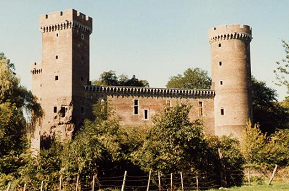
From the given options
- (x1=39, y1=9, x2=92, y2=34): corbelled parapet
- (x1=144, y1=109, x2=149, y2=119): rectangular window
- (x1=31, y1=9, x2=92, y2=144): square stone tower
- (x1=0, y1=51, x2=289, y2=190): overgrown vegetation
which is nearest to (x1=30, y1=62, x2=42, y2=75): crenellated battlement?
(x1=31, y1=9, x2=92, y2=144): square stone tower

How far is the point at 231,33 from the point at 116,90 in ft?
41.6

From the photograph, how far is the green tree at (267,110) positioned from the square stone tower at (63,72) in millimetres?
20284

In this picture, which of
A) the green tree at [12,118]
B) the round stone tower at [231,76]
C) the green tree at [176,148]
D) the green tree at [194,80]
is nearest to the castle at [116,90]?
the round stone tower at [231,76]

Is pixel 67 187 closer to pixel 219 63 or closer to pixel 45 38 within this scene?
pixel 45 38

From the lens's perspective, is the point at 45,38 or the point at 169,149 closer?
the point at 169,149

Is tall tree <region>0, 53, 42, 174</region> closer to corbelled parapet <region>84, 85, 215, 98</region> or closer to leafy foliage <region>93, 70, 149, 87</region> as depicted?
corbelled parapet <region>84, 85, 215, 98</region>

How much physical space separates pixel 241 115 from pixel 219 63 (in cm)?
558

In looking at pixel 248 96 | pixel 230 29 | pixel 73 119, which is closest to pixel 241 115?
pixel 248 96

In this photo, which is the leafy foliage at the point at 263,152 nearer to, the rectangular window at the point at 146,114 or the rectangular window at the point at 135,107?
the rectangular window at the point at 146,114

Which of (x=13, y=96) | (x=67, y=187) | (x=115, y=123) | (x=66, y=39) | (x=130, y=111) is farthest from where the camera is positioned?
(x=130, y=111)

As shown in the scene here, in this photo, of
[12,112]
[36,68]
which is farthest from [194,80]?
[12,112]

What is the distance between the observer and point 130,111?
3675 centimetres

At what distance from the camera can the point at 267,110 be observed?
45.8 m

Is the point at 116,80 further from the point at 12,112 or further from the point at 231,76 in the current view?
the point at 12,112
